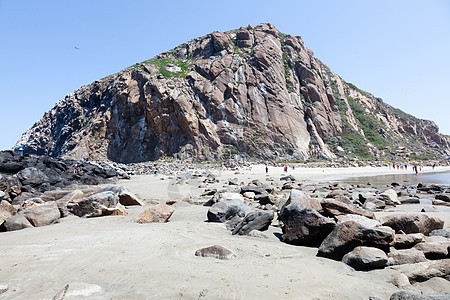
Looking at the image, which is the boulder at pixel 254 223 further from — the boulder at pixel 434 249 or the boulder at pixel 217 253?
the boulder at pixel 434 249

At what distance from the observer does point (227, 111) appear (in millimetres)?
58062

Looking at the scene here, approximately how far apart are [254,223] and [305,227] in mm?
1221

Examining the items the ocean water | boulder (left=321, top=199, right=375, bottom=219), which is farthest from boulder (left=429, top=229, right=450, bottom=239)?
the ocean water

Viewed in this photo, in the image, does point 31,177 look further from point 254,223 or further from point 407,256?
point 407,256

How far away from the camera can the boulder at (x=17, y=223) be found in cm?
597

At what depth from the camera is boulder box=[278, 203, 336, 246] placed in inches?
195

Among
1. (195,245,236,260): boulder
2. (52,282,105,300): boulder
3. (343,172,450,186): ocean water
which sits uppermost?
(52,282,105,300): boulder

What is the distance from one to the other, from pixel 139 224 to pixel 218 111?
5271 cm

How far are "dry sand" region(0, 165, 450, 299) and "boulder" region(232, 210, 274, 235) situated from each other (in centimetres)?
42

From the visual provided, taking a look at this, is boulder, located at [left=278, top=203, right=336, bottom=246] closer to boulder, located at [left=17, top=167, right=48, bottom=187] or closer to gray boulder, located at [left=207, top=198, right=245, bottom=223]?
gray boulder, located at [left=207, top=198, right=245, bottom=223]

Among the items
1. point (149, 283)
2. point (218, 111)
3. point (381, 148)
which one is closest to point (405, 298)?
point (149, 283)

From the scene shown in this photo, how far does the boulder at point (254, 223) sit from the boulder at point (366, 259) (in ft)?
6.89

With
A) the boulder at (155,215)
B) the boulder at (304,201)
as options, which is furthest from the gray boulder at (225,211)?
the boulder at (304,201)

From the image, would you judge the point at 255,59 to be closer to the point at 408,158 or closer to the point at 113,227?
the point at 408,158
